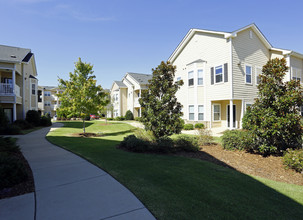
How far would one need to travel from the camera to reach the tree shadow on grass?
9.95 ft

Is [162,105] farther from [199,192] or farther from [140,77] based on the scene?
[140,77]

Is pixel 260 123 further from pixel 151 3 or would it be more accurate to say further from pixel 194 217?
pixel 151 3

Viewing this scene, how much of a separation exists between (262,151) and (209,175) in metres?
3.64

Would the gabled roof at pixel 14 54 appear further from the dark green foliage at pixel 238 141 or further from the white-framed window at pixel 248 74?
the white-framed window at pixel 248 74

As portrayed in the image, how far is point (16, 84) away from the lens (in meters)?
18.9

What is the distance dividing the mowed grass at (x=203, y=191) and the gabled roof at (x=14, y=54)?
17558mm

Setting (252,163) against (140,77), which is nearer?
(252,163)

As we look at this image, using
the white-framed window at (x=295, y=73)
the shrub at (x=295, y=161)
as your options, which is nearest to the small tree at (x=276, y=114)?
the shrub at (x=295, y=161)

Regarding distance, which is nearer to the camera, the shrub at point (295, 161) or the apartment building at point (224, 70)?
Answer: the shrub at point (295, 161)

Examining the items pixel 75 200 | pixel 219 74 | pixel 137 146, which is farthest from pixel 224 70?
pixel 75 200

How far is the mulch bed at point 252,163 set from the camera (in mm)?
5300

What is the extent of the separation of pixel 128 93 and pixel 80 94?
22.7 m

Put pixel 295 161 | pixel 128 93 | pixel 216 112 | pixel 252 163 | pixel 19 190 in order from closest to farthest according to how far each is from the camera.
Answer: pixel 19 190, pixel 295 161, pixel 252 163, pixel 216 112, pixel 128 93

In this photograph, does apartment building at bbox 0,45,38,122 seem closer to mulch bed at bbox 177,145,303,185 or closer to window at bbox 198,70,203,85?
mulch bed at bbox 177,145,303,185
